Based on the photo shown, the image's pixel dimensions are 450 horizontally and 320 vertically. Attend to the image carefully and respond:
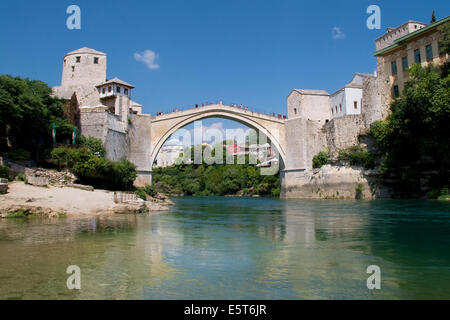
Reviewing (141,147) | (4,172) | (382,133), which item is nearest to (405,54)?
(382,133)

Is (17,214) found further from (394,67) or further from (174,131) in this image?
(394,67)

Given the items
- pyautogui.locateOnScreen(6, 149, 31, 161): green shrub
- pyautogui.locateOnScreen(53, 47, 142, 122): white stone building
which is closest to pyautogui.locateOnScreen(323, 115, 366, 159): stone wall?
pyautogui.locateOnScreen(53, 47, 142, 122): white stone building

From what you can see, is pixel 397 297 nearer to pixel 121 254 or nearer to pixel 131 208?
pixel 121 254

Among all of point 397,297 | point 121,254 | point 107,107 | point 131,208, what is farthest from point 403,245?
point 107,107

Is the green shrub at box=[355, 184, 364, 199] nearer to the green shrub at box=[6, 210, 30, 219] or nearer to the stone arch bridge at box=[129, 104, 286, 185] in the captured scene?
the stone arch bridge at box=[129, 104, 286, 185]

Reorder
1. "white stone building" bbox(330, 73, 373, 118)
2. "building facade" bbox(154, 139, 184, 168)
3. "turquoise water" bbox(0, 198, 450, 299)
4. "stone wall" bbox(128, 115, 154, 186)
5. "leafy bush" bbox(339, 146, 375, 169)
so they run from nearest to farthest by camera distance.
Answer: "turquoise water" bbox(0, 198, 450, 299) < "stone wall" bbox(128, 115, 154, 186) < "leafy bush" bbox(339, 146, 375, 169) < "white stone building" bbox(330, 73, 373, 118) < "building facade" bbox(154, 139, 184, 168)

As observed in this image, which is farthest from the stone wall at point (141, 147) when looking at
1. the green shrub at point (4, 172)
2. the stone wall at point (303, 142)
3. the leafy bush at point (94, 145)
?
the stone wall at point (303, 142)

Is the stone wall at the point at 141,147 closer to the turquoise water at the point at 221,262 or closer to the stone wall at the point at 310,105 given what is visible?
the stone wall at the point at 310,105

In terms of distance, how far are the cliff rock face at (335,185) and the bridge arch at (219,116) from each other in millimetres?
3248

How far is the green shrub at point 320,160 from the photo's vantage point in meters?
32.8

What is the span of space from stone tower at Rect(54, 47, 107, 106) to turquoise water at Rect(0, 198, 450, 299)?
1967 centimetres

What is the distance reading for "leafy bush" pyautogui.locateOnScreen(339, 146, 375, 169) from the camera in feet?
95.5

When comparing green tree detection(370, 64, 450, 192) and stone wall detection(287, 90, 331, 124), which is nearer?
green tree detection(370, 64, 450, 192)
